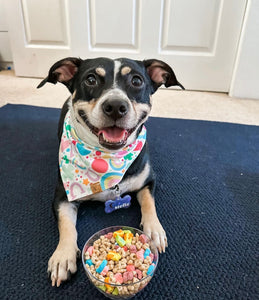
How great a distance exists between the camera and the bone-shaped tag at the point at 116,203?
1.19 meters

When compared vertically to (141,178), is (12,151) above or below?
below

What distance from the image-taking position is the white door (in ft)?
8.36

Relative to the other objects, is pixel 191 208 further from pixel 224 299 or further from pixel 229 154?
pixel 229 154

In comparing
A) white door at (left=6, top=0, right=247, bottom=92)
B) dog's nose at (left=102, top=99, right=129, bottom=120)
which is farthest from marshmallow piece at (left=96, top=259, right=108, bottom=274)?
white door at (left=6, top=0, right=247, bottom=92)

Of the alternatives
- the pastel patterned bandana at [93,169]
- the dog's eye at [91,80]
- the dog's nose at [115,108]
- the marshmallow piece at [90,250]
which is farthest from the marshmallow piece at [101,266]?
the dog's eye at [91,80]

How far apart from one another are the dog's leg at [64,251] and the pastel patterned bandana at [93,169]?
0.08m

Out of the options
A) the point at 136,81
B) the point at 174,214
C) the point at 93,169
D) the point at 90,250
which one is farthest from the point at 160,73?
the point at 90,250

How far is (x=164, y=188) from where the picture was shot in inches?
54.2

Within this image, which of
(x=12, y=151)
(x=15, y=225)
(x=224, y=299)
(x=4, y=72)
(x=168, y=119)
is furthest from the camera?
(x=4, y=72)

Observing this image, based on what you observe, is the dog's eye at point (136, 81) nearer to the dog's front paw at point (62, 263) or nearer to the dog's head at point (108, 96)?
the dog's head at point (108, 96)

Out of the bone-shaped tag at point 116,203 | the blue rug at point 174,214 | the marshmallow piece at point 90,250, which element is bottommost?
the blue rug at point 174,214

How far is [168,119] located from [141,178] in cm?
103

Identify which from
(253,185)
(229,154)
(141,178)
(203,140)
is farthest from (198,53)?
(141,178)

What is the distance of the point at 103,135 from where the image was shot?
1.06 meters
